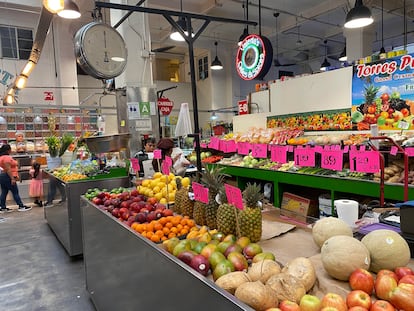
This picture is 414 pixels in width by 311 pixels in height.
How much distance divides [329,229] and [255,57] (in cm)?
352

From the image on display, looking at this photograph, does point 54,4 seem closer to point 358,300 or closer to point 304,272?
point 304,272

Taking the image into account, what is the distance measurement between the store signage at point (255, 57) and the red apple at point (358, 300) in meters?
3.76

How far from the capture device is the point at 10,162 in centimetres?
768

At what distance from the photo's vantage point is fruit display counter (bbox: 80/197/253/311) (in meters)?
1.36

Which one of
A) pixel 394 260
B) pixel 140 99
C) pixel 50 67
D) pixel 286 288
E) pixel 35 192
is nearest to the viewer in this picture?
pixel 286 288

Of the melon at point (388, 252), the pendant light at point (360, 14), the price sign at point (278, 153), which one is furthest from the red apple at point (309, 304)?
the pendant light at point (360, 14)

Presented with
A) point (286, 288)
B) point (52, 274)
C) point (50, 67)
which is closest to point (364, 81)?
point (286, 288)

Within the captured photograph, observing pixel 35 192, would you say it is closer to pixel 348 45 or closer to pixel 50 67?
pixel 50 67

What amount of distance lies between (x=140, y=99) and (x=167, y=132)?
9093 millimetres

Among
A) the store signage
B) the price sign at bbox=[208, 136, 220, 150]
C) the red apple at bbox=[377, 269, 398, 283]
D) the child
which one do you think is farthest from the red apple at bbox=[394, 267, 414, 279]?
the child

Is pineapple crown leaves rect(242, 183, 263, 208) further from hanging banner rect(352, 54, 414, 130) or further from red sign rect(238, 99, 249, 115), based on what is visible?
red sign rect(238, 99, 249, 115)

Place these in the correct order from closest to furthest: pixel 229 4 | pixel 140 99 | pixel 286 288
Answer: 1. pixel 286 288
2. pixel 140 99
3. pixel 229 4

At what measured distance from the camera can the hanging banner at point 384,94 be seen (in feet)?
13.1

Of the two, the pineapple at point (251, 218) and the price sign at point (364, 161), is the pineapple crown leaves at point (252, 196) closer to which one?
the pineapple at point (251, 218)
